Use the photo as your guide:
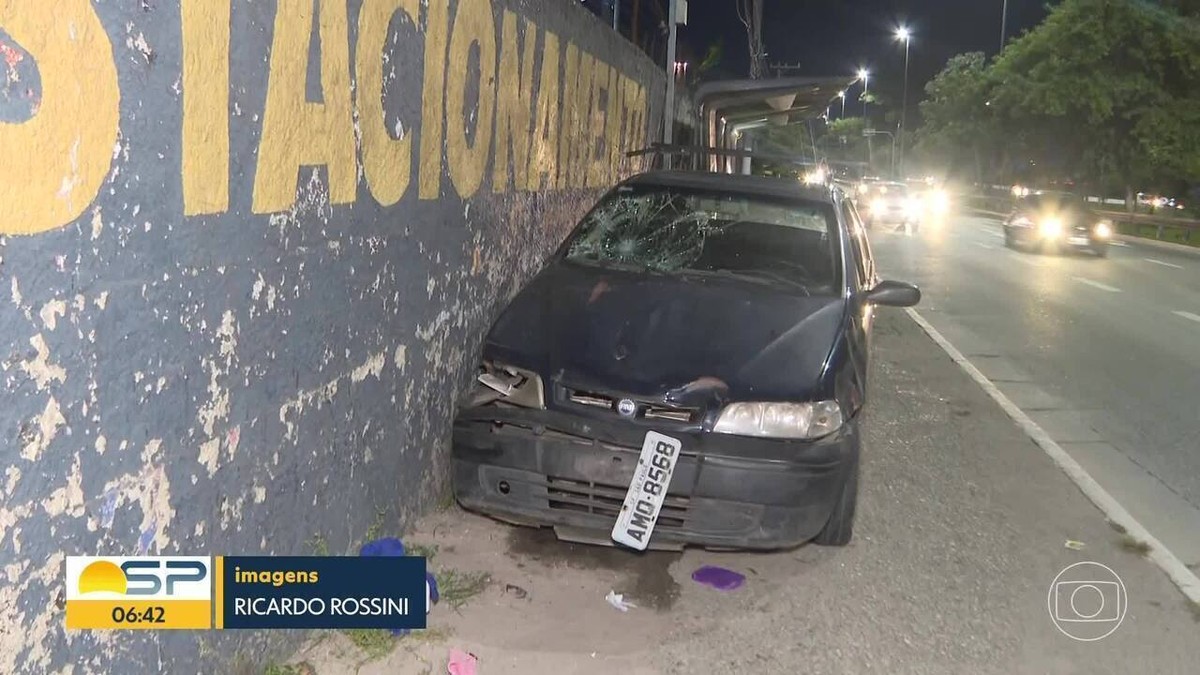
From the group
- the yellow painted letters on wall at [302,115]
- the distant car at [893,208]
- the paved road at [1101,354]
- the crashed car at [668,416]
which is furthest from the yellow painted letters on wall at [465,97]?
the distant car at [893,208]

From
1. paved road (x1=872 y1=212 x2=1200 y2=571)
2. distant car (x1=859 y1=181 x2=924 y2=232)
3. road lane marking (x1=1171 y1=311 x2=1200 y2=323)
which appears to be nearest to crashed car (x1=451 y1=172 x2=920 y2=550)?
paved road (x1=872 y1=212 x2=1200 y2=571)

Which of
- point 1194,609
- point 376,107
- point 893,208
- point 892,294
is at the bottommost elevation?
point 1194,609

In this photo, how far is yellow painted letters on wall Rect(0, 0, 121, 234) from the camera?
2238 mm

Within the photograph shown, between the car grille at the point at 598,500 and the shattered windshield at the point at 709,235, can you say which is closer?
the car grille at the point at 598,500

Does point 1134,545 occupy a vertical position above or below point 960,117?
below

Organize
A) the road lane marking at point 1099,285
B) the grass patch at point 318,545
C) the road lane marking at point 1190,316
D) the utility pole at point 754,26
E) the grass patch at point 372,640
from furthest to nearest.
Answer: the utility pole at point 754,26, the road lane marking at point 1099,285, the road lane marking at point 1190,316, the grass patch at point 318,545, the grass patch at point 372,640

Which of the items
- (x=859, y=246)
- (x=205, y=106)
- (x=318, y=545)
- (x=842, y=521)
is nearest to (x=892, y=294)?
(x=859, y=246)

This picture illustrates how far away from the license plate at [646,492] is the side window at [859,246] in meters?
1.97

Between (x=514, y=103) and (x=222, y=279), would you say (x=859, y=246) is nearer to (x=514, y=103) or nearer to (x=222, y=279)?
(x=514, y=103)

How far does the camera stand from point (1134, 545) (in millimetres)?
5289

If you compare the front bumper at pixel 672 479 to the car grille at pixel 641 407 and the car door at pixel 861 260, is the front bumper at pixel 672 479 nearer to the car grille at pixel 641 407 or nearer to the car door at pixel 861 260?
the car grille at pixel 641 407

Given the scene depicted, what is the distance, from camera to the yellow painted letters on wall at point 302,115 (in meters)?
3.30

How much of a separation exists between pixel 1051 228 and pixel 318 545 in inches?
958

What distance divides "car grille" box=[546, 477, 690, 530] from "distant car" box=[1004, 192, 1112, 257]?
23.3 meters
